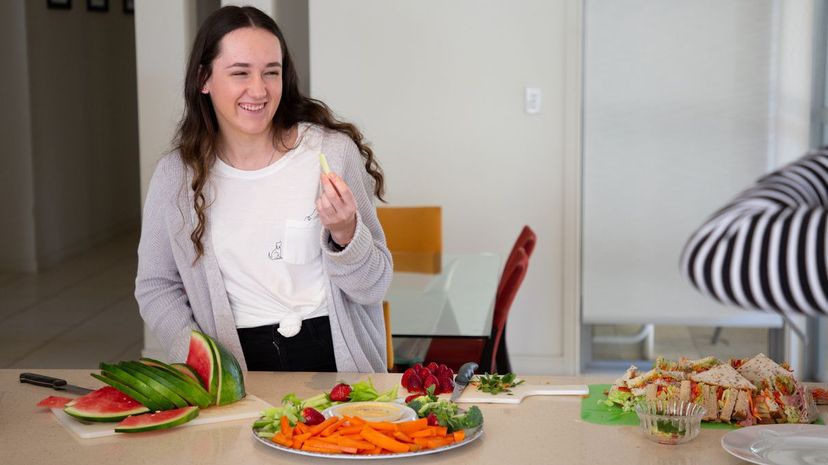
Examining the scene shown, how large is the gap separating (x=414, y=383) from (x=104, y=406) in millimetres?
554

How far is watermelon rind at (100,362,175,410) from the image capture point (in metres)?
1.94

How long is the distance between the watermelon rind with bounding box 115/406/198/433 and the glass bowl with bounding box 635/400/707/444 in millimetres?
754

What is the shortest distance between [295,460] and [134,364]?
0.42 m

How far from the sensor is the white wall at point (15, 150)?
7832 mm

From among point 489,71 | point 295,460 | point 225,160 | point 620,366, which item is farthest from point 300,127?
point 620,366

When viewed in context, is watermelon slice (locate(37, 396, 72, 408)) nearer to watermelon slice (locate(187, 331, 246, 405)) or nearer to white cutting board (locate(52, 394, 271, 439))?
white cutting board (locate(52, 394, 271, 439))

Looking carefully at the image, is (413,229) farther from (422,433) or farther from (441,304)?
(422,433)

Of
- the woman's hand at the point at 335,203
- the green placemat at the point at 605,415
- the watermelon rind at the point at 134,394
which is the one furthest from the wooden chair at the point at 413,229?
the watermelon rind at the point at 134,394

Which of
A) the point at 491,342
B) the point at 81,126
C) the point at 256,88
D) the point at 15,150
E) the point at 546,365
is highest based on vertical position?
the point at 256,88

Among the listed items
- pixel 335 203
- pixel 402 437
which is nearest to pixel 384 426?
pixel 402 437

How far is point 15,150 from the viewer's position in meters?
7.95

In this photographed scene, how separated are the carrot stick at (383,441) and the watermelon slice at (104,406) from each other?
0.45 m

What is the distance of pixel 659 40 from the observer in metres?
5.06

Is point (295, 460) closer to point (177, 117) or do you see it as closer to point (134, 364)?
point (134, 364)
